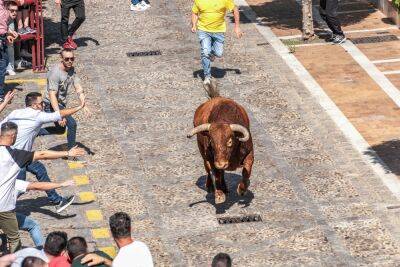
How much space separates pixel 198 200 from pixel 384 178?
10.6ft

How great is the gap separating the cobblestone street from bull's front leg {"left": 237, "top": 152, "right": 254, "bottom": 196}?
34 centimetres

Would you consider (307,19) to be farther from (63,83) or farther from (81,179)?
(81,179)

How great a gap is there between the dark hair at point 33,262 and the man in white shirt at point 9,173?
3.28 metres

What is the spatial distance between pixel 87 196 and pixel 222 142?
2.66 m

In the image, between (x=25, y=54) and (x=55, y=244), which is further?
(x=25, y=54)

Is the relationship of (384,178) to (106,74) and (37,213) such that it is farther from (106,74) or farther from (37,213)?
(106,74)

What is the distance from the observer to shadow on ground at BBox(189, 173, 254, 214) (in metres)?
19.6

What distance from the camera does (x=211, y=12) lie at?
24625 millimetres

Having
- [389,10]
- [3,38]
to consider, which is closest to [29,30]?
[3,38]

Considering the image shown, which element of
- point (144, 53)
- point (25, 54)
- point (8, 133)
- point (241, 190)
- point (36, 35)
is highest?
point (8, 133)

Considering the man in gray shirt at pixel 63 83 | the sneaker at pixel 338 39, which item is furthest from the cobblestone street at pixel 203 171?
the sneaker at pixel 338 39

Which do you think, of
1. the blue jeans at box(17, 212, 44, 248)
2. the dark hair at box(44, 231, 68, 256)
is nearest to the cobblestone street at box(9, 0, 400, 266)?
the blue jeans at box(17, 212, 44, 248)

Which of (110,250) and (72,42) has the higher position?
(110,250)

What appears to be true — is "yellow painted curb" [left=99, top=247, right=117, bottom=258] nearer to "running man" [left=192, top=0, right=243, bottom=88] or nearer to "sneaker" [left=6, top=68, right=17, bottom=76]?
"running man" [left=192, top=0, right=243, bottom=88]
